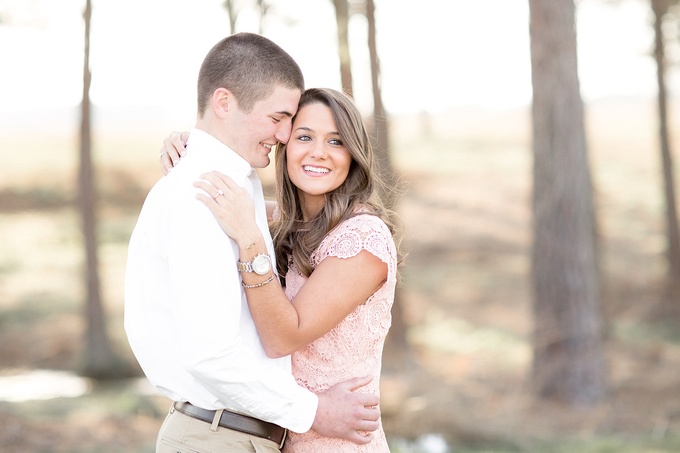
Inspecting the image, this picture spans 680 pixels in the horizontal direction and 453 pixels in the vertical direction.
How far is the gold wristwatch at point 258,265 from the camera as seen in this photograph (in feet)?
8.52

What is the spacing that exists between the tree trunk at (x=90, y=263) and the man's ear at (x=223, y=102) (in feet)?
36.6

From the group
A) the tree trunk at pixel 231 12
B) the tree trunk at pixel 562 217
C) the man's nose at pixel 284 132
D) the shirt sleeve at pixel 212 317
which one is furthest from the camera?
the tree trunk at pixel 231 12

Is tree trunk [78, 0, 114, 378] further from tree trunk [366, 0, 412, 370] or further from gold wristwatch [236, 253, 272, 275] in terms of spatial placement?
gold wristwatch [236, 253, 272, 275]

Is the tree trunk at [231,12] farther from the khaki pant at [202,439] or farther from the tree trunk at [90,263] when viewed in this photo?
the khaki pant at [202,439]

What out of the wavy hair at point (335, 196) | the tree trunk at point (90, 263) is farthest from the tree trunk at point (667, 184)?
the wavy hair at point (335, 196)

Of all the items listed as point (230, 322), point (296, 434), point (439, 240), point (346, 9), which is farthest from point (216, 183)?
point (439, 240)

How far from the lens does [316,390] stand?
2912 mm

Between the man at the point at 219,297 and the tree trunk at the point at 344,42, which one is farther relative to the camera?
the tree trunk at the point at 344,42

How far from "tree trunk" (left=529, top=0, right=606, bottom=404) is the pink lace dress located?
631 cm

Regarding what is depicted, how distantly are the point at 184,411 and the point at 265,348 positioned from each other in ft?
1.08

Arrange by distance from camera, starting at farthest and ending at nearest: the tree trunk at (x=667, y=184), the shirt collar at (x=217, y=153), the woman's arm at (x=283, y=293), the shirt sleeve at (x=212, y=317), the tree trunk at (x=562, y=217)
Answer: the tree trunk at (x=667, y=184) < the tree trunk at (x=562, y=217) < the shirt collar at (x=217, y=153) < the woman's arm at (x=283, y=293) < the shirt sleeve at (x=212, y=317)

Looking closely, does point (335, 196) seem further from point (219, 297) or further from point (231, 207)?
point (219, 297)

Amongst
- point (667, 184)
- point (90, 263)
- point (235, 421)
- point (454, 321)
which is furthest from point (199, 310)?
point (667, 184)

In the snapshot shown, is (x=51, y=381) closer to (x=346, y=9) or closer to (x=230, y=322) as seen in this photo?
(x=346, y=9)
